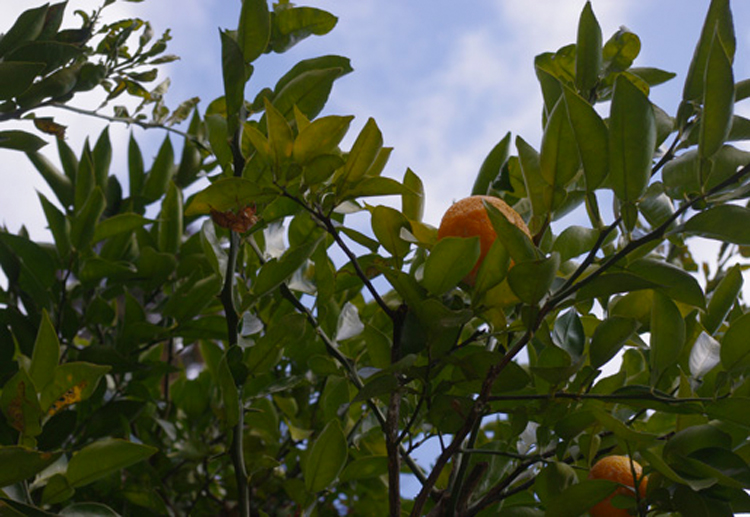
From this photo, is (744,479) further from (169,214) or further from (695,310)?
(169,214)

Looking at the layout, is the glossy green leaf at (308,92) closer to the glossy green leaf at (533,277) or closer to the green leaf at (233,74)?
the green leaf at (233,74)

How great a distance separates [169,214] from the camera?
1.24 metres

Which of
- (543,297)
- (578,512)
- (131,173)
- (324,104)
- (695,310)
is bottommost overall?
(578,512)

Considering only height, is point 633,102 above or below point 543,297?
above

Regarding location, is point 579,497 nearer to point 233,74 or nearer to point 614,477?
point 614,477

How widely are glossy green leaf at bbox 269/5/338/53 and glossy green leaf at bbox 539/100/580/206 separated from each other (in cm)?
42

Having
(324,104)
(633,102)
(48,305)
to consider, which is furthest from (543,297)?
(48,305)

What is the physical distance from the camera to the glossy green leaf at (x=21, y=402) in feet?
2.24

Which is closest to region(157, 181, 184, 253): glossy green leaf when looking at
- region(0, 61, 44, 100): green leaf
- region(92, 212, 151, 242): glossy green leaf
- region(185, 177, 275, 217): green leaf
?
region(92, 212, 151, 242): glossy green leaf

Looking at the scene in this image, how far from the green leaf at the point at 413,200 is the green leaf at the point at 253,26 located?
0.72 ft

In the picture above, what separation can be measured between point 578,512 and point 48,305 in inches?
32.1

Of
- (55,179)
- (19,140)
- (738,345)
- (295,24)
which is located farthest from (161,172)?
(738,345)

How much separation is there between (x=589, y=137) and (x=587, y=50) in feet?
0.59

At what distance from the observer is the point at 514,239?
0.59m
